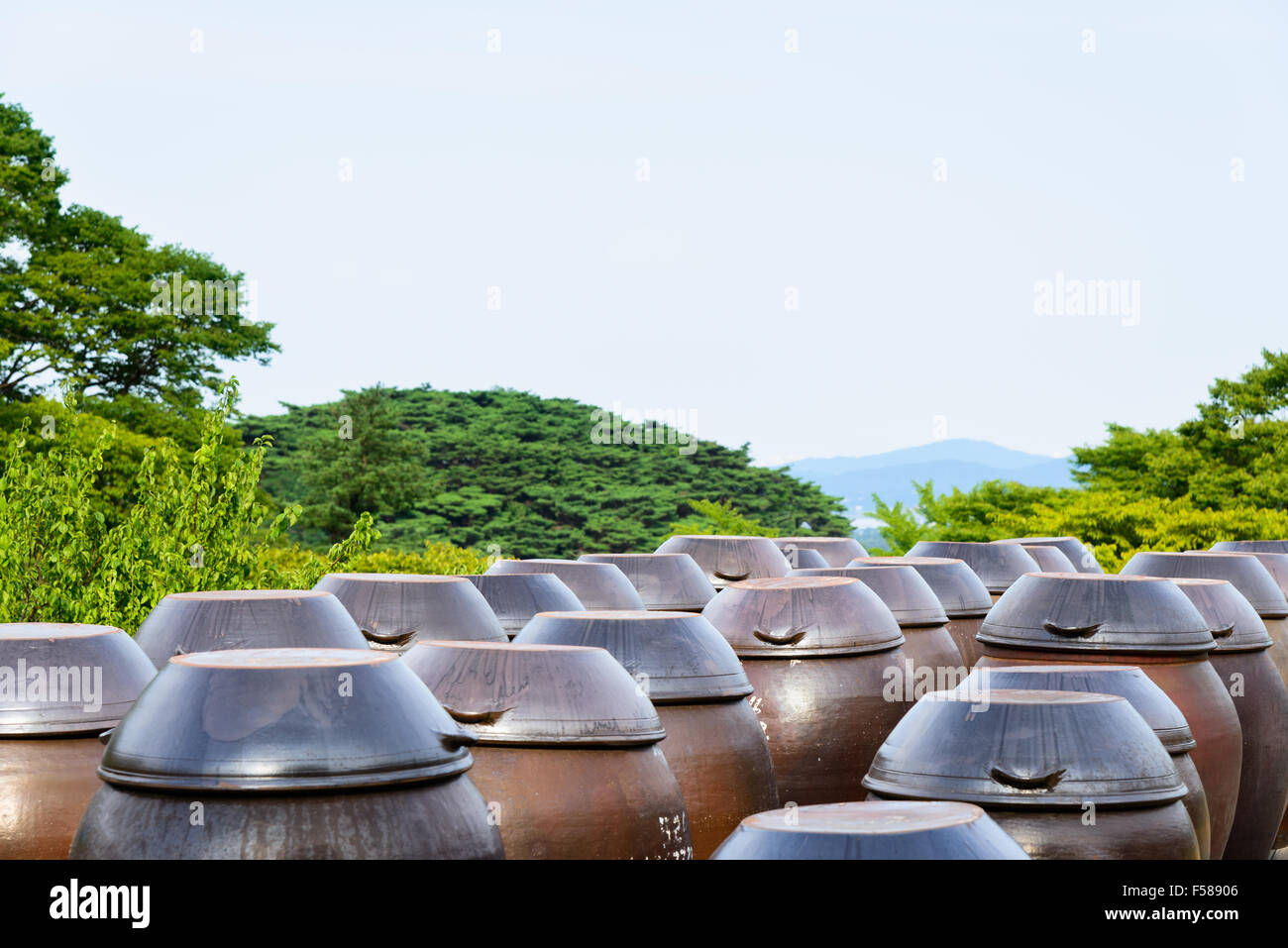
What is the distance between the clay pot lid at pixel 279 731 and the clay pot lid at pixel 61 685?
1.55 m

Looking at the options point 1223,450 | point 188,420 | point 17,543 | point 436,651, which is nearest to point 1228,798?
point 436,651

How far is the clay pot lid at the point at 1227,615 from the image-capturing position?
9656 millimetres

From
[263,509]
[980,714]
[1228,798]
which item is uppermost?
[263,509]

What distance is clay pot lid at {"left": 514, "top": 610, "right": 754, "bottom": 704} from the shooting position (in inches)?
277

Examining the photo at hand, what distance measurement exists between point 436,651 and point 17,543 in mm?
6228

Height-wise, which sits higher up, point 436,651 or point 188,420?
point 188,420

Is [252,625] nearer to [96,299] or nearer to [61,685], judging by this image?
[61,685]

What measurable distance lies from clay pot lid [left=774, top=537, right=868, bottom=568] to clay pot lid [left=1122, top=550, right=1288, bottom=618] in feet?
13.3

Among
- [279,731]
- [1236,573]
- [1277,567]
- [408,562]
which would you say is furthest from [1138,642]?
[408,562]

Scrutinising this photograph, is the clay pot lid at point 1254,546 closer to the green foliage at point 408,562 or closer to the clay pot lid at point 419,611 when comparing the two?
the green foliage at point 408,562

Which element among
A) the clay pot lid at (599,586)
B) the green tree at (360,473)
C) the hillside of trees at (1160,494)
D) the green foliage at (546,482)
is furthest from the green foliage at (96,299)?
the clay pot lid at (599,586)

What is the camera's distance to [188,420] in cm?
3091

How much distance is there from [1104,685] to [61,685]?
Result: 466cm

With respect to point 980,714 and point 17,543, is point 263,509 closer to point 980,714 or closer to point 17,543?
point 17,543
